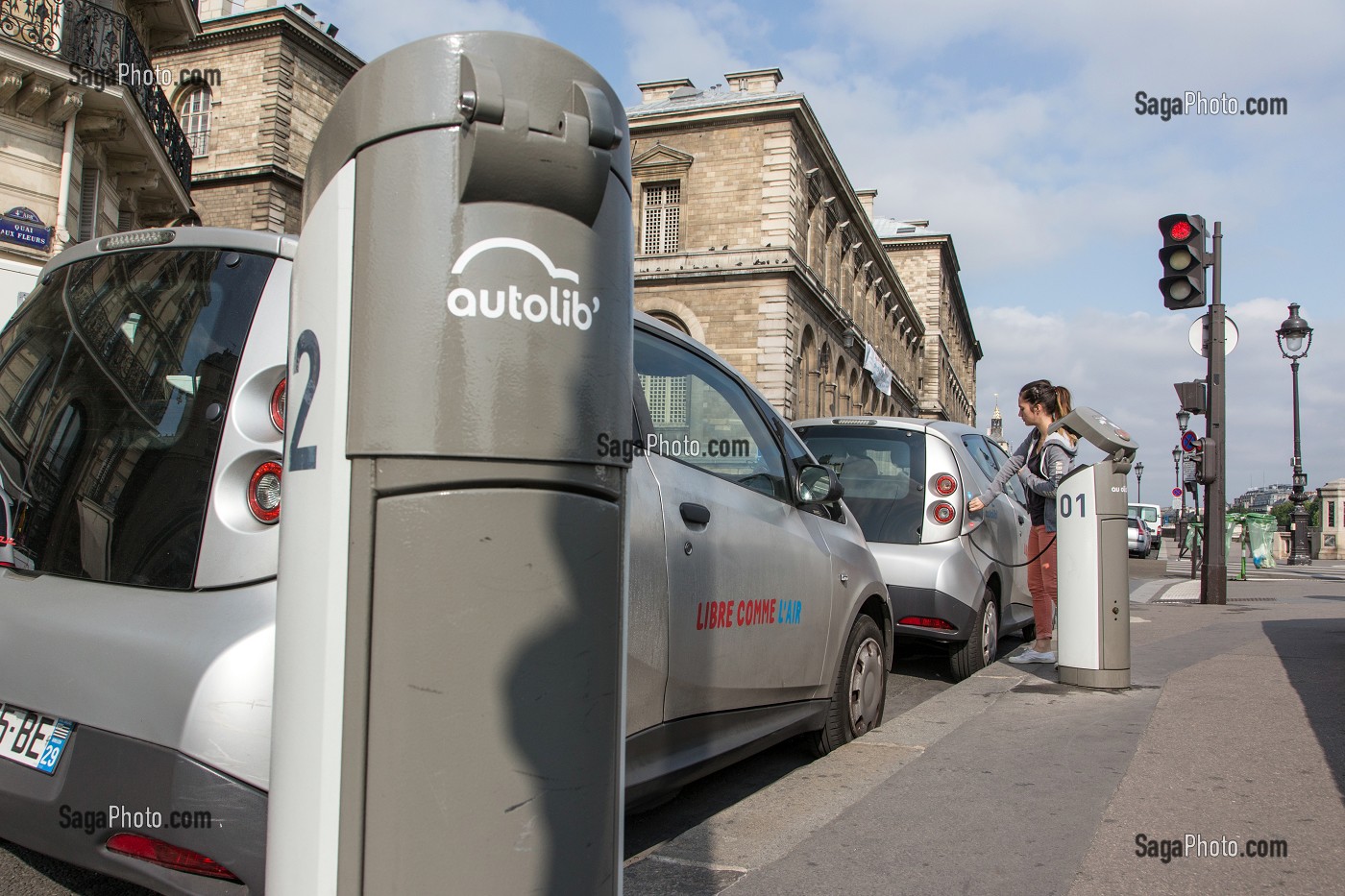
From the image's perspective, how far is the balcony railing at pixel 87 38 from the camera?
1719cm

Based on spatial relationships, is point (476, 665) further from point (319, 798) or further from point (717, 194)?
point (717, 194)

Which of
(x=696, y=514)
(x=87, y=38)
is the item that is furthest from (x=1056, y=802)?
(x=87, y=38)

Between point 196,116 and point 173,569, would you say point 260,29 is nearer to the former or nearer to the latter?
point 196,116

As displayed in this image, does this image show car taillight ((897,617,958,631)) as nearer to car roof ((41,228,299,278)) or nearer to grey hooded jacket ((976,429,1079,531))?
grey hooded jacket ((976,429,1079,531))

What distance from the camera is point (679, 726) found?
11.1ft

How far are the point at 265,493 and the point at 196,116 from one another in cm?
4052

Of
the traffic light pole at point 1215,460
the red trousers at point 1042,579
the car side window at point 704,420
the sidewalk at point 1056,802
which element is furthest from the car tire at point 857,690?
the traffic light pole at point 1215,460

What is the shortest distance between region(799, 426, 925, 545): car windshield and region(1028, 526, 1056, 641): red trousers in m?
1.00

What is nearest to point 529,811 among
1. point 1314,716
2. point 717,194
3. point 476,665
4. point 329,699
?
point 476,665

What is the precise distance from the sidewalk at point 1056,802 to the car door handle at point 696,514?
1.03m

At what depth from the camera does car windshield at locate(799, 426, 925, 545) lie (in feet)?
23.4

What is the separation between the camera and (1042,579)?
7.52 meters

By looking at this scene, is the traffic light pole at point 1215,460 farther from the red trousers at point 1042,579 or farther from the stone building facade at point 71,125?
the stone building facade at point 71,125

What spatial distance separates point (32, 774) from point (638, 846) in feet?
6.28
